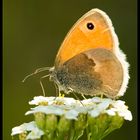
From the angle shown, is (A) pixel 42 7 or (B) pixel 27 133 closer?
(B) pixel 27 133

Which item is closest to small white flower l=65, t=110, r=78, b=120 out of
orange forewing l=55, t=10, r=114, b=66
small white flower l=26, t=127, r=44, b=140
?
small white flower l=26, t=127, r=44, b=140

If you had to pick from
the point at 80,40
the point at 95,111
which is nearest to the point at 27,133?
the point at 95,111

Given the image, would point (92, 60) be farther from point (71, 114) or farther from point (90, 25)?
point (71, 114)

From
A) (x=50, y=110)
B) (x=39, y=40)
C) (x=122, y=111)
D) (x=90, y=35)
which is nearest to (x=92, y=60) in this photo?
(x=90, y=35)

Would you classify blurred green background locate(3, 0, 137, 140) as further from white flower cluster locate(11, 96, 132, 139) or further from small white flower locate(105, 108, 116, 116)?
small white flower locate(105, 108, 116, 116)

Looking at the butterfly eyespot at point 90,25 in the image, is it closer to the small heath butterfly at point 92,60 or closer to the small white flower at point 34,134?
the small heath butterfly at point 92,60

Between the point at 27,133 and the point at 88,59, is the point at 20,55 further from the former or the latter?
the point at 27,133

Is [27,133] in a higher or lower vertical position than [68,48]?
lower
